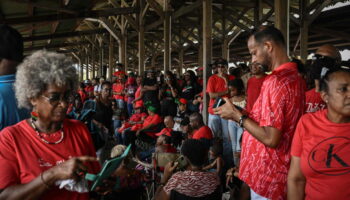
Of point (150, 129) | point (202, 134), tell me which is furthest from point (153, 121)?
point (202, 134)

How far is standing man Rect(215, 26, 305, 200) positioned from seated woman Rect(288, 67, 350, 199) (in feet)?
0.42

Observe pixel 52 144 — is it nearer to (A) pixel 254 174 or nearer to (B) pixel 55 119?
(B) pixel 55 119

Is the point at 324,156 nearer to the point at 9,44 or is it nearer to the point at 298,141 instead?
the point at 298,141

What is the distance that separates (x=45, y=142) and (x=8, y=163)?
7.1 inches

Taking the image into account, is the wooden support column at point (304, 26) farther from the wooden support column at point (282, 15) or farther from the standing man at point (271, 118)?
the standing man at point (271, 118)

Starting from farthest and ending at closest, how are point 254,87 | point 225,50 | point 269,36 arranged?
1. point 225,50
2. point 254,87
3. point 269,36

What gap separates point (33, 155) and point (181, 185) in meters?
1.25

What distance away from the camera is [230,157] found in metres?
5.24

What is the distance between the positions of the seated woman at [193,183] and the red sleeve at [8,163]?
1.26 metres

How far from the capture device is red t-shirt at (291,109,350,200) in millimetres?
1702

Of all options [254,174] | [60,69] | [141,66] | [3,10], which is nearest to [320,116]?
[254,174]

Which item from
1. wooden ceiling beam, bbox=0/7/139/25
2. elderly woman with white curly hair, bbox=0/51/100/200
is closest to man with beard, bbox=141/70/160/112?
wooden ceiling beam, bbox=0/7/139/25

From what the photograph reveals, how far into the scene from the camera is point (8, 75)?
182 centimetres

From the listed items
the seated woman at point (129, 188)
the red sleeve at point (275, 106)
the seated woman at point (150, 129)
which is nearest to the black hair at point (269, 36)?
the red sleeve at point (275, 106)
